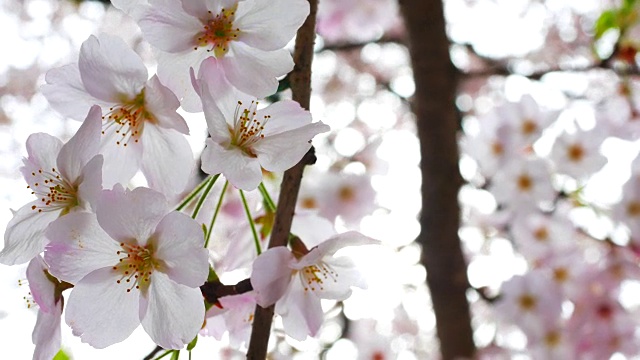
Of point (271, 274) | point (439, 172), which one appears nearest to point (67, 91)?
point (271, 274)

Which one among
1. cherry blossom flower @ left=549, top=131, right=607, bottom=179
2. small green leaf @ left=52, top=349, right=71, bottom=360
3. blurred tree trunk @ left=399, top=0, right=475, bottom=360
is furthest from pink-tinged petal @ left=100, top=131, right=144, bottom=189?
cherry blossom flower @ left=549, top=131, right=607, bottom=179

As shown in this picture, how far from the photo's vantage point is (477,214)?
10.3 ft

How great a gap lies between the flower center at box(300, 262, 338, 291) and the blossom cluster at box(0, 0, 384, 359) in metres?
0.06

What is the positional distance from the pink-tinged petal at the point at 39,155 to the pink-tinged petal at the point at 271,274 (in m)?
0.22

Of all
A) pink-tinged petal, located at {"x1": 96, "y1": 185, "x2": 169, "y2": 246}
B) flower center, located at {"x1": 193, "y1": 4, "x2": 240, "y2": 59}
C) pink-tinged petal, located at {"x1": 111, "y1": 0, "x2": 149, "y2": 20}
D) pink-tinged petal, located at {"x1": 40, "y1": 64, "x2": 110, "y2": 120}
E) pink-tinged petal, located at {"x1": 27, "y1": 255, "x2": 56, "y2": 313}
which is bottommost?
pink-tinged petal, located at {"x1": 27, "y1": 255, "x2": 56, "y2": 313}

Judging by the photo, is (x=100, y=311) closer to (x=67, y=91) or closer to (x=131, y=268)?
(x=131, y=268)

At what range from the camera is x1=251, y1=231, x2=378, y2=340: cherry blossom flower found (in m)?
0.68

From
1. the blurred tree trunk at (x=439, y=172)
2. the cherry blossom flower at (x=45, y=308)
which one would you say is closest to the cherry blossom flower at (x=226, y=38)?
the cherry blossom flower at (x=45, y=308)

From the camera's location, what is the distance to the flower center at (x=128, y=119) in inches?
26.6

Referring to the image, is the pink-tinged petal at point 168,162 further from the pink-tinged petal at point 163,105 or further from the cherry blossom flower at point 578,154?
the cherry blossom flower at point 578,154

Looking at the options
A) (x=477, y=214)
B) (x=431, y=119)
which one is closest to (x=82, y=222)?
(x=431, y=119)

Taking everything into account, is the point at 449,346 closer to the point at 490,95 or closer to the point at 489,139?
the point at 489,139

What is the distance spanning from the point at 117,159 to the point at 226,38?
0.54 feet

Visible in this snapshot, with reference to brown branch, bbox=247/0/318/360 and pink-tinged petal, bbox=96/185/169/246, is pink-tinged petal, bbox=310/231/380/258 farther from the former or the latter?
pink-tinged petal, bbox=96/185/169/246
